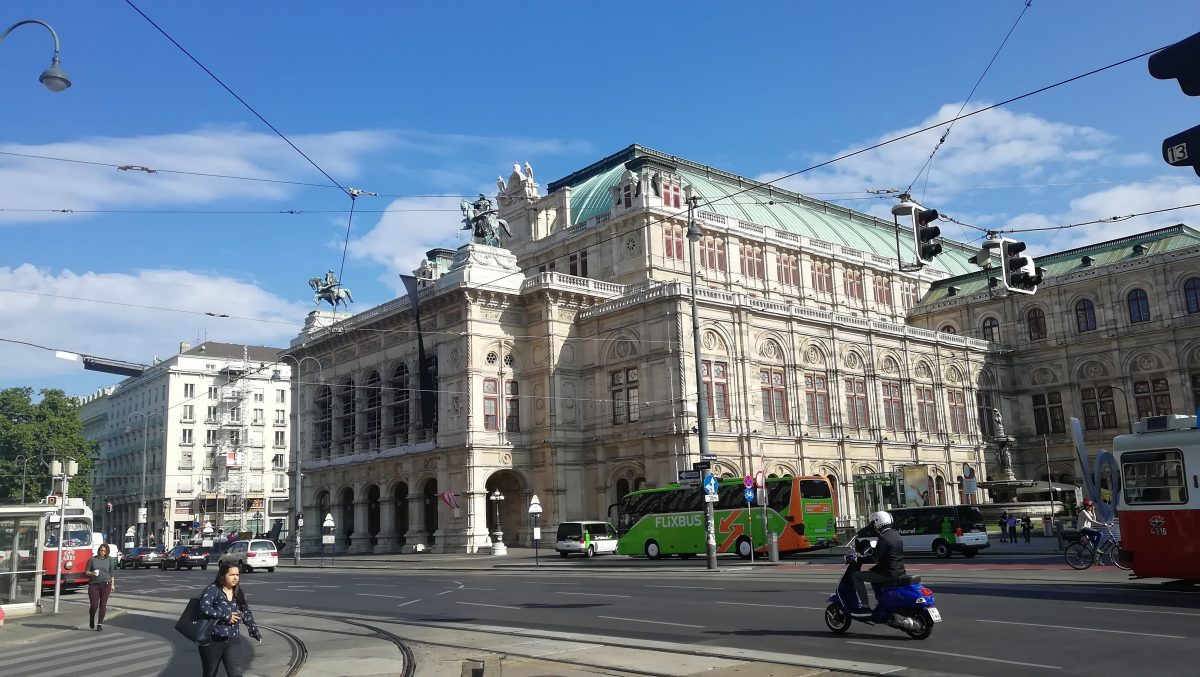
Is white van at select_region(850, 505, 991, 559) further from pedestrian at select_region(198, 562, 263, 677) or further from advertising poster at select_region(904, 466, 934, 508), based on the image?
pedestrian at select_region(198, 562, 263, 677)

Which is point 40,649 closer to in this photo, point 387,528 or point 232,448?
point 387,528

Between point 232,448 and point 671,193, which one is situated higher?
point 671,193

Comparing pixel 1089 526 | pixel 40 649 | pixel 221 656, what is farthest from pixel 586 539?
pixel 221 656

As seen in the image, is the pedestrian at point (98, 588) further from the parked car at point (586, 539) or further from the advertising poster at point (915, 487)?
the advertising poster at point (915, 487)

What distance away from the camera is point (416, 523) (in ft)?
192

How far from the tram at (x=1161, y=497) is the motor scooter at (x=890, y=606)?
8270 millimetres

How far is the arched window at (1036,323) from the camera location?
241 ft

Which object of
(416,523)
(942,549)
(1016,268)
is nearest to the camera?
(1016,268)

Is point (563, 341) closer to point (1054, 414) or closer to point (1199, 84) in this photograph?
point (1054, 414)

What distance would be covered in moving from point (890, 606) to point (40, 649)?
14.5 meters

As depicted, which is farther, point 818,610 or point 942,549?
point 942,549

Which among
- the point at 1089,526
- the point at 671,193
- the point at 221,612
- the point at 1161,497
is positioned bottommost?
the point at 1089,526

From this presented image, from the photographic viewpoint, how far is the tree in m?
82.2

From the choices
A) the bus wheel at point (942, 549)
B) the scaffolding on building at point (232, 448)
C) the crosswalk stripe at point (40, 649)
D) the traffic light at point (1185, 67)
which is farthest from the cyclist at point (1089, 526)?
the scaffolding on building at point (232, 448)
